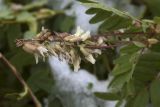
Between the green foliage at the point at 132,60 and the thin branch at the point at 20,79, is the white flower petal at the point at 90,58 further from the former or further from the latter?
the thin branch at the point at 20,79

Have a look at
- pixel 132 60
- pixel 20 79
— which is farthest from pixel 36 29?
pixel 132 60

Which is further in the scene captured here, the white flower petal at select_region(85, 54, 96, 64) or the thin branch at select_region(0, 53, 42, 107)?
the thin branch at select_region(0, 53, 42, 107)

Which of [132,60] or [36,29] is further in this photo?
[36,29]

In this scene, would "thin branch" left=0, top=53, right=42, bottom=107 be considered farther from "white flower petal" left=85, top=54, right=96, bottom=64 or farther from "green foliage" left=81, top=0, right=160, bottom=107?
"white flower petal" left=85, top=54, right=96, bottom=64

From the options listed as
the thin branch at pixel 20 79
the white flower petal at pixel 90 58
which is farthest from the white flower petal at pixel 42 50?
the thin branch at pixel 20 79

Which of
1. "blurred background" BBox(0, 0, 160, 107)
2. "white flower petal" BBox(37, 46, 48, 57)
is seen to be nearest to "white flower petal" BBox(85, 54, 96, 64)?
"white flower petal" BBox(37, 46, 48, 57)

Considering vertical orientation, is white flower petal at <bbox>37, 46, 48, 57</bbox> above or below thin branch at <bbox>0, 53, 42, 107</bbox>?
above

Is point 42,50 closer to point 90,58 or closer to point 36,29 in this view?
point 90,58

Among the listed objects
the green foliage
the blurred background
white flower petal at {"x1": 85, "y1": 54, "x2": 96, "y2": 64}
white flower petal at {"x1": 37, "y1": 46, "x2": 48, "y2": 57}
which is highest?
white flower petal at {"x1": 37, "y1": 46, "x2": 48, "y2": 57}

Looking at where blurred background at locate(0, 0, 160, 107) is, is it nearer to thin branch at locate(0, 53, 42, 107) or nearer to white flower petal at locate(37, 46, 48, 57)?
thin branch at locate(0, 53, 42, 107)

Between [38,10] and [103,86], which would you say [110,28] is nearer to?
[103,86]
